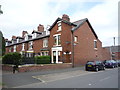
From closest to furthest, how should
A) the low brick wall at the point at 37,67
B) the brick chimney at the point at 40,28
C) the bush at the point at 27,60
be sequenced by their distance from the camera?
the low brick wall at the point at 37,67, the bush at the point at 27,60, the brick chimney at the point at 40,28

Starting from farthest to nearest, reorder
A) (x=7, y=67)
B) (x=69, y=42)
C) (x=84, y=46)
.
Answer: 1. (x=84, y=46)
2. (x=69, y=42)
3. (x=7, y=67)

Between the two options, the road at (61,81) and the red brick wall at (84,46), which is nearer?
the road at (61,81)

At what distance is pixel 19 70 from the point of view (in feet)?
47.0

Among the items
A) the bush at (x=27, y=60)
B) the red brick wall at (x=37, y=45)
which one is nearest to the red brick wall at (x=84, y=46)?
the bush at (x=27, y=60)

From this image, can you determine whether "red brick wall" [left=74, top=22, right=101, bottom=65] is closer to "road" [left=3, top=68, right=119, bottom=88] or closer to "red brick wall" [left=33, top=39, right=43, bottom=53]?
"red brick wall" [left=33, top=39, right=43, bottom=53]

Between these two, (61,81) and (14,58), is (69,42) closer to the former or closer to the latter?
(14,58)

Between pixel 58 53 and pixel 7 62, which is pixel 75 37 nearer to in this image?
pixel 58 53

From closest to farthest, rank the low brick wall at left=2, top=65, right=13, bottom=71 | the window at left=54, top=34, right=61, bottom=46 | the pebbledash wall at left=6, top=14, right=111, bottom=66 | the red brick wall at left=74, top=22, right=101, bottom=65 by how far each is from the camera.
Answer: the low brick wall at left=2, top=65, right=13, bottom=71, the pebbledash wall at left=6, top=14, right=111, bottom=66, the red brick wall at left=74, top=22, right=101, bottom=65, the window at left=54, top=34, right=61, bottom=46

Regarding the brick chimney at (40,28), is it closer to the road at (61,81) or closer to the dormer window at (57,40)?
the dormer window at (57,40)

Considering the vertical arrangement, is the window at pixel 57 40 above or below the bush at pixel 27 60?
above

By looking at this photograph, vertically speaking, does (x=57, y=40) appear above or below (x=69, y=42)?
above

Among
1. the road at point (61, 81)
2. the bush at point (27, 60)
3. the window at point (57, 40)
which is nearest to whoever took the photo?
the road at point (61, 81)

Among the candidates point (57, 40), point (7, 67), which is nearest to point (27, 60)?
point (7, 67)

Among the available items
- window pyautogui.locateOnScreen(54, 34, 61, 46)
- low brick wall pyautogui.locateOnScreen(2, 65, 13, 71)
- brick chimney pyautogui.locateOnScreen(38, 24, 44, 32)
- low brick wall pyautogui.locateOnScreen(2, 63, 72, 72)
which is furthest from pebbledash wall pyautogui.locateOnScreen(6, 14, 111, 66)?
low brick wall pyautogui.locateOnScreen(2, 65, 13, 71)
